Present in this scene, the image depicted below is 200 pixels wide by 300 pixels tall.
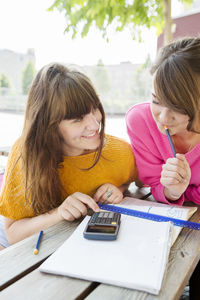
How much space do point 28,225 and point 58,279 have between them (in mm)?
462

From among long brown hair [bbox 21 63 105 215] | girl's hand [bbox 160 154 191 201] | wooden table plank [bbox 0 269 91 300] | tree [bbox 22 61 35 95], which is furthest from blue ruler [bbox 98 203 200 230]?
tree [bbox 22 61 35 95]

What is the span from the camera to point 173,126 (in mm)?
1162

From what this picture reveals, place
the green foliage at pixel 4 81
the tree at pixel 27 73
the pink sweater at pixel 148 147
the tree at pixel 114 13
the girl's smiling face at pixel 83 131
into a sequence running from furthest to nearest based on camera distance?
1. the tree at pixel 27 73
2. the green foliage at pixel 4 81
3. the tree at pixel 114 13
4. the pink sweater at pixel 148 147
5. the girl's smiling face at pixel 83 131

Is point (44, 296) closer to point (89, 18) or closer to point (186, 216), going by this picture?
point (186, 216)

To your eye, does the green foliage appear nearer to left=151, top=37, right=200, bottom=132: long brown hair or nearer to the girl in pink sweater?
the girl in pink sweater

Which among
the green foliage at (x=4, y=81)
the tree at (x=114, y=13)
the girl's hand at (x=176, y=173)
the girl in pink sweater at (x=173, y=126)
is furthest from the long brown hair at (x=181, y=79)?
the green foliage at (x=4, y=81)

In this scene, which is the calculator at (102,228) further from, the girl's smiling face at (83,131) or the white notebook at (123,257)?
the girl's smiling face at (83,131)

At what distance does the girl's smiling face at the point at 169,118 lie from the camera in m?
1.11

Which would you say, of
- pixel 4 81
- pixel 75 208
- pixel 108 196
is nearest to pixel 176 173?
pixel 108 196

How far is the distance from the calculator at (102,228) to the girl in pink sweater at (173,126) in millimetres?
303

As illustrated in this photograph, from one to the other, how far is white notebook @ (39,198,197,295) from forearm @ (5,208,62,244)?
181mm

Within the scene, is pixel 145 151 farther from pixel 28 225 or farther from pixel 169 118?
pixel 28 225

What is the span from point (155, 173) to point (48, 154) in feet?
1.71

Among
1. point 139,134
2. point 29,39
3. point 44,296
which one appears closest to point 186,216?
point 139,134
